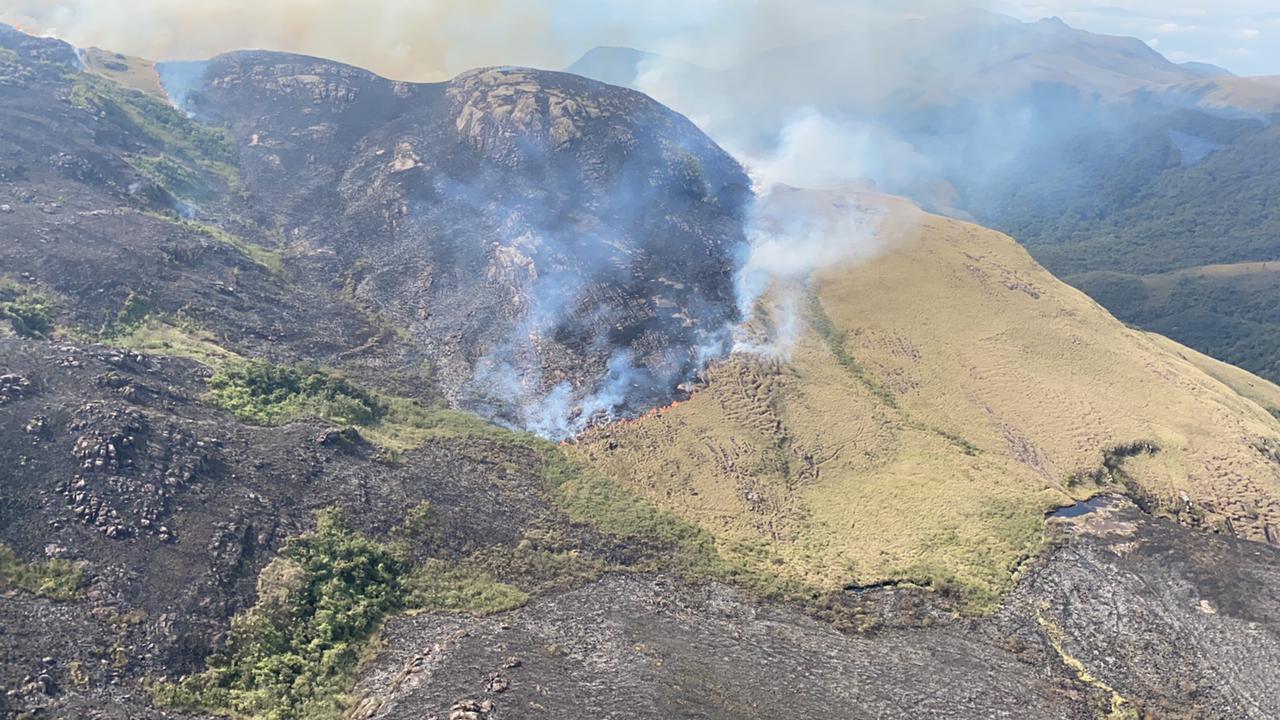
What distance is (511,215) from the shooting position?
5856cm

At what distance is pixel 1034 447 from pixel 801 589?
19094 millimetres

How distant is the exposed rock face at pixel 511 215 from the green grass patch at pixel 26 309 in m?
18.9

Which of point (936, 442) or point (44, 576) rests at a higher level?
point (936, 442)

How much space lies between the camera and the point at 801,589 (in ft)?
108

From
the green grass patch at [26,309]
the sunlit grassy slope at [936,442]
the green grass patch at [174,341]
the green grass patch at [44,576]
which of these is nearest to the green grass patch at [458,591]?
the sunlit grassy slope at [936,442]

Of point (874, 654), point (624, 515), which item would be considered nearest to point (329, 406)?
point (624, 515)

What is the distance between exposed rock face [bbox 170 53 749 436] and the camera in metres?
47.2

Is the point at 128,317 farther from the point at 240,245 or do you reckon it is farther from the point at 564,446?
→ the point at 564,446

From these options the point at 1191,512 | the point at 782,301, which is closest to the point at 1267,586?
the point at 1191,512

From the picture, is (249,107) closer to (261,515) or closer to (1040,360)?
(261,515)

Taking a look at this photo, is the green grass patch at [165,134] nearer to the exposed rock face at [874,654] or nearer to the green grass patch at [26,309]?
the green grass patch at [26,309]

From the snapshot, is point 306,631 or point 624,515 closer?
point 306,631

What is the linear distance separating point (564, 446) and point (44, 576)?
23.1m

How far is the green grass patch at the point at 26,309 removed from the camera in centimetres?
3806
